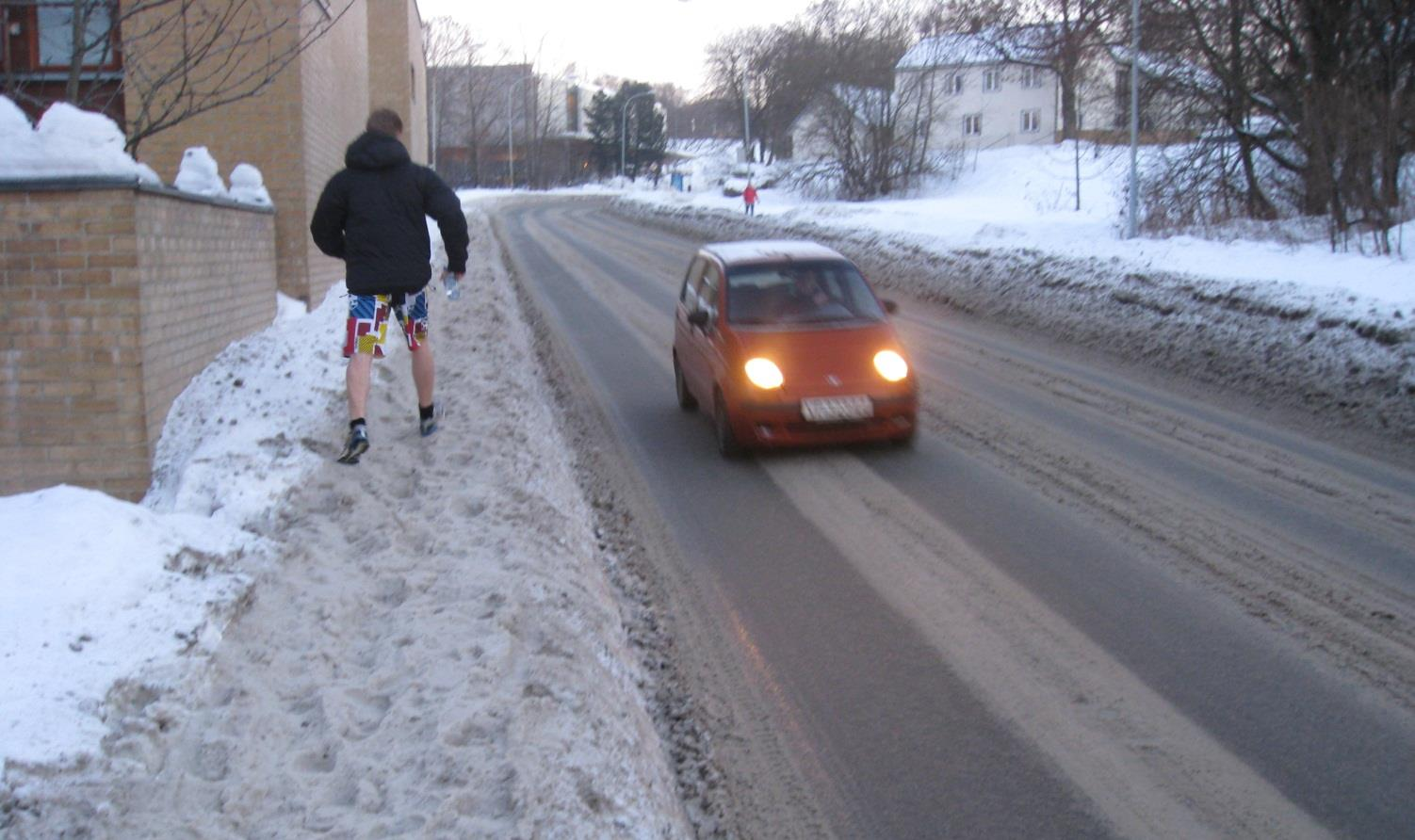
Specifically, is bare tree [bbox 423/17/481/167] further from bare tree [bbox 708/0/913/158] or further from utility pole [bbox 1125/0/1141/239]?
utility pole [bbox 1125/0/1141/239]

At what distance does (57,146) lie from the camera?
6688mm

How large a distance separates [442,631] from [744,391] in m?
4.09

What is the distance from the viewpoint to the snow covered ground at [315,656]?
3617 millimetres

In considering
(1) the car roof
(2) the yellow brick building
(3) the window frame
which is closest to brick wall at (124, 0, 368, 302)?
(2) the yellow brick building

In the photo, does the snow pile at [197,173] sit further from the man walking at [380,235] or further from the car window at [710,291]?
the car window at [710,291]

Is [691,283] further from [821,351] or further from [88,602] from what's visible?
[88,602]

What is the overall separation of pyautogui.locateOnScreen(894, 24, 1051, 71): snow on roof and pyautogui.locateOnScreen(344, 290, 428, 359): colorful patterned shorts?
25.3m

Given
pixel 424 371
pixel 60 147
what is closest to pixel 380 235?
pixel 424 371

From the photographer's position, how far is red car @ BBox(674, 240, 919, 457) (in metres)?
8.64

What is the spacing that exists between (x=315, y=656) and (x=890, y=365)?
5246mm

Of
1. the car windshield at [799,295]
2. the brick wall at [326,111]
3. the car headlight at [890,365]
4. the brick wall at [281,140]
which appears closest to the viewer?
the car headlight at [890,365]

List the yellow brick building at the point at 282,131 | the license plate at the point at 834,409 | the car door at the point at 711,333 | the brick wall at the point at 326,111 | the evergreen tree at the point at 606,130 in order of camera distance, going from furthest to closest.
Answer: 1. the evergreen tree at the point at 606,130
2. the brick wall at the point at 326,111
3. the yellow brick building at the point at 282,131
4. the car door at the point at 711,333
5. the license plate at the point at 834,409


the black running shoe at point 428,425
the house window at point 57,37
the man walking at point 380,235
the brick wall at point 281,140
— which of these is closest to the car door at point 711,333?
the black running shoe at point 428,425

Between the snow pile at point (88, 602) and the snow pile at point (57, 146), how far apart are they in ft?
6.88
